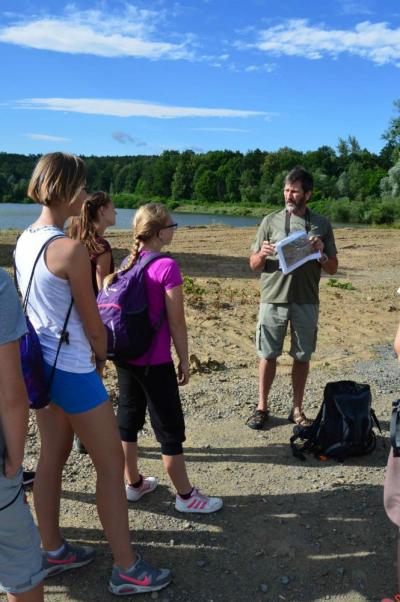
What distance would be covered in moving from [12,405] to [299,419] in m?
3.06

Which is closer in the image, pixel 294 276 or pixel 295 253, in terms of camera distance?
pixel 295 253

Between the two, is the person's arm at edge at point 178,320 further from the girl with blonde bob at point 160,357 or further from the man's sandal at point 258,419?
the man's sandal at point 258,419

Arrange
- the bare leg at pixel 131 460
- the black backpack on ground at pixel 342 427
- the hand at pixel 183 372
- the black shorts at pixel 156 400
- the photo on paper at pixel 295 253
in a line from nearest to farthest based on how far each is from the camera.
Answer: the black shorts at pixel 156 400, the hand at pixel 183 372, the bare leg at pixel 131 460, the black backpack on ground at pixel 342 427, the photo on paper at pixel 295 253

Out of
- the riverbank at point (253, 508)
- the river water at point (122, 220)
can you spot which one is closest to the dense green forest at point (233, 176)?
the river water at point (122, 220)

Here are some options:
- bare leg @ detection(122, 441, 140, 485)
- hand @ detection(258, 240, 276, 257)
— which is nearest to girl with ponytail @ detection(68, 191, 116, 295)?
bare leg @ detection(122, 441, 140, 485)

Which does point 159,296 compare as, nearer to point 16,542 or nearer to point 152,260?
point 152,260

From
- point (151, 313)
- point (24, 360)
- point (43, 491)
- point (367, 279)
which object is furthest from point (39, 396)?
point (367, 279)

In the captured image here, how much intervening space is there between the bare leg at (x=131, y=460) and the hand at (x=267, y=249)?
5.75ft

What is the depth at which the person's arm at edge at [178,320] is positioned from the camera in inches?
110

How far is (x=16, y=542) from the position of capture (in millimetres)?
1811

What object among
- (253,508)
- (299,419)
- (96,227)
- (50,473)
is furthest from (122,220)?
(50,473)

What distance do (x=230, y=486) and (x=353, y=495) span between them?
79cm

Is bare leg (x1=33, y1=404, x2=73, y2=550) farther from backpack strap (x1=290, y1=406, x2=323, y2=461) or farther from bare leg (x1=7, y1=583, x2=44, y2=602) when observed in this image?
backpack strap (x1=290, y1=406, x2=323, y2=461)

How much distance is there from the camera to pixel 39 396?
2264 mm
